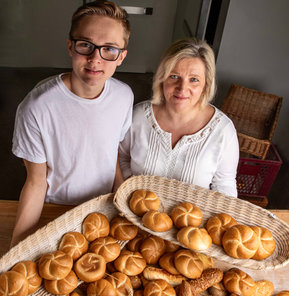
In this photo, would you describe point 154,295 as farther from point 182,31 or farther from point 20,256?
point 182,31

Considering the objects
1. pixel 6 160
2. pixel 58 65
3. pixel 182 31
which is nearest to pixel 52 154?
pixel 6 160

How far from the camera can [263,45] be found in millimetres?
3176

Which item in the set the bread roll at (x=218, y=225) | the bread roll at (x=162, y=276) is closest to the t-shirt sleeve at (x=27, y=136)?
the bread roll at (x=162, y=276)

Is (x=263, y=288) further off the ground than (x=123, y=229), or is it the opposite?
(x=123, y=229)

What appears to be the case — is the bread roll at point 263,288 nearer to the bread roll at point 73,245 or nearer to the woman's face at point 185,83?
the bread roll at point 73,245

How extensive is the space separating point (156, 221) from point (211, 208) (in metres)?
0.32

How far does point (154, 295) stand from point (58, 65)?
16.2ft

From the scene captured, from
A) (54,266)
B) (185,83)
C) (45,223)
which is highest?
(185,83)

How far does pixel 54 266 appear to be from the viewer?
116 centimetres

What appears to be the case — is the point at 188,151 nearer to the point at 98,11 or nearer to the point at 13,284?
the point at 98,11

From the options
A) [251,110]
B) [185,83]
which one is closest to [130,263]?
[185,83]

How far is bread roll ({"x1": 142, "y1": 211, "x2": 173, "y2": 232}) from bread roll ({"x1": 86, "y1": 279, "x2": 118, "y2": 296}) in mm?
284

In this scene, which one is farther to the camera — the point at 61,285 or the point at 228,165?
the point at 228,165

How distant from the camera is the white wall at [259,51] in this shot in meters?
3.00
